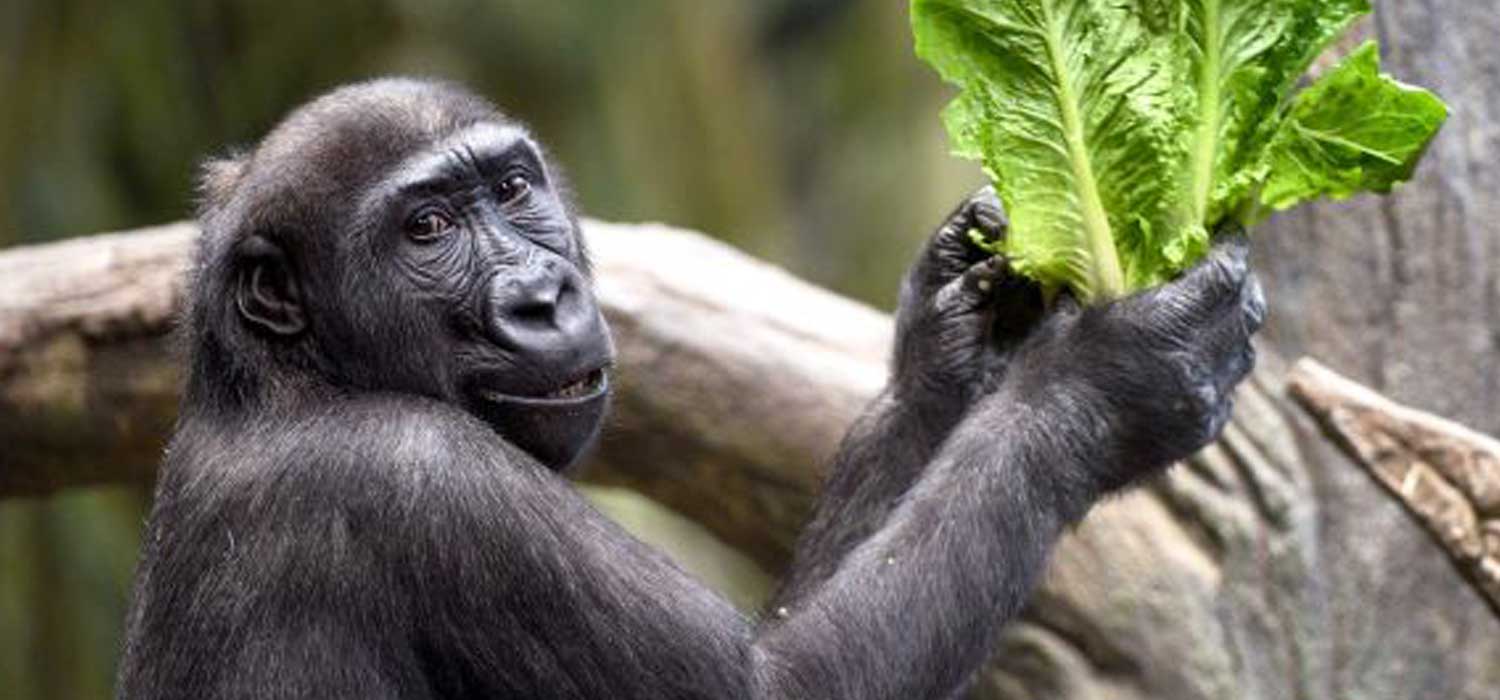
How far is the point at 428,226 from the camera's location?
4.29 m

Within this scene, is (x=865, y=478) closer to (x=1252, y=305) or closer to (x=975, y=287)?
(x=975, y=287)

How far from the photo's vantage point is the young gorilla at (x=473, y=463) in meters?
4.04

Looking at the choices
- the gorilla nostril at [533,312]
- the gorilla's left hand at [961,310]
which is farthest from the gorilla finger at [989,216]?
the gorilla nostril at [533,312]

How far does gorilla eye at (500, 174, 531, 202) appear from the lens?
4.41 metres

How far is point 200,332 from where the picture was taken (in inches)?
170

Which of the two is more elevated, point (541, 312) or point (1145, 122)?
point (1145, 122)

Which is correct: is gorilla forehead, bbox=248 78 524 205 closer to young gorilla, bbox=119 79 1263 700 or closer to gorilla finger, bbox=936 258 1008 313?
young gorilla, bbox=119 79 1263 700

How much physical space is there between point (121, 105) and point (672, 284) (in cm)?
626

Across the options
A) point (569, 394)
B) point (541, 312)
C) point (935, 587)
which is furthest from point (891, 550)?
point (541, 312)

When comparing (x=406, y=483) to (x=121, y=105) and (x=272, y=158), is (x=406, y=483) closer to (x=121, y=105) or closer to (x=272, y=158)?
(x=272, y=158)

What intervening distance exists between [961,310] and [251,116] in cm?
775

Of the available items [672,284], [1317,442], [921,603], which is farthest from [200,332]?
[1317,442]

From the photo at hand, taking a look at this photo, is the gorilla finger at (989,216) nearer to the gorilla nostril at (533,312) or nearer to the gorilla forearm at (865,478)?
the gorilla forearm at (865,478)

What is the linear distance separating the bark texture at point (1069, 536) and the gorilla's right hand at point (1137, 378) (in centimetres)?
82
